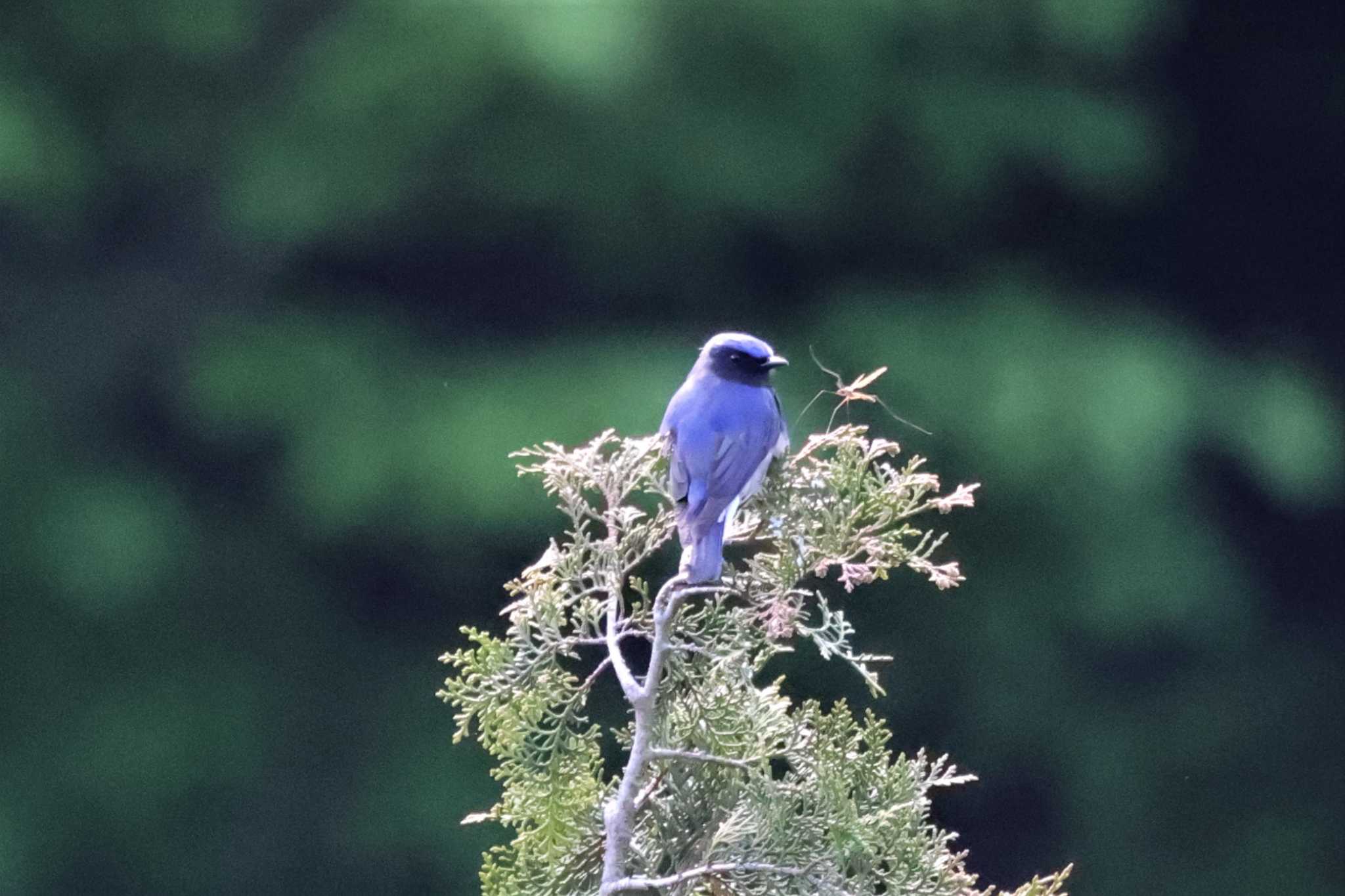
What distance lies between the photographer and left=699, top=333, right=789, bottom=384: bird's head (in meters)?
1.70

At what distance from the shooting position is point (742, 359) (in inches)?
67.3

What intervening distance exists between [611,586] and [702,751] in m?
0.15

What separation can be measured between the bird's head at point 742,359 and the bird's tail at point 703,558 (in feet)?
1.08

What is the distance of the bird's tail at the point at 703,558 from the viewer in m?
1.34

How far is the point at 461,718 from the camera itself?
4.46ft

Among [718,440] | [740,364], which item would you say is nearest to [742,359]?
[740,364]

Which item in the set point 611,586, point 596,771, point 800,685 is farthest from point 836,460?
point 800,685

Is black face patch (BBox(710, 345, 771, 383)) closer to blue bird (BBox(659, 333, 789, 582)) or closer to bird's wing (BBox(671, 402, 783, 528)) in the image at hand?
blue bird (BBox(659, 333, 789, 582))

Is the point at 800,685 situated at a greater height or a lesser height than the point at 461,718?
greater

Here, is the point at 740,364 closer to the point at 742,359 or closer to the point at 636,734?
the point at 742,359

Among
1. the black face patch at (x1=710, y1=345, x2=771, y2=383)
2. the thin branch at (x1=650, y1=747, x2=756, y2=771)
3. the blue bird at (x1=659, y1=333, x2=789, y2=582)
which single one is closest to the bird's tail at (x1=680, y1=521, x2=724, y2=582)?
the blue bird at (x1=659, y1=333, x2=789, y2=582)

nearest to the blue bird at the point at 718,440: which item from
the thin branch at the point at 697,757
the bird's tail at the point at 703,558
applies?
the bird's tail at the point at 703,558

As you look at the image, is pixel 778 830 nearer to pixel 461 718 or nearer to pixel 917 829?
pixel 917 829

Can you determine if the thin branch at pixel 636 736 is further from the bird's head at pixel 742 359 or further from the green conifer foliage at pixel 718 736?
the bird's head at pixel 742 359
